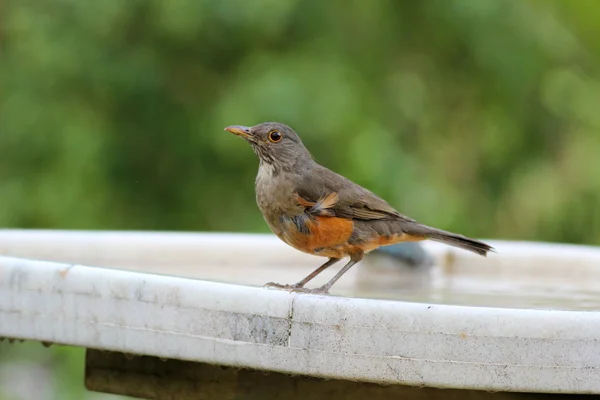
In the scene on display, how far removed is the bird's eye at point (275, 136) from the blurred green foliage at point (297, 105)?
8.98 ft

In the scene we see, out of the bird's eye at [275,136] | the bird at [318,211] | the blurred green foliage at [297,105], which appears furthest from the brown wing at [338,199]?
the blurred green foliage at [297,105]

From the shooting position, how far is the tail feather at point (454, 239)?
4.09 metres

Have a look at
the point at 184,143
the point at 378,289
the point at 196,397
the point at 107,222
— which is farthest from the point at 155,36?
the point at 196,397

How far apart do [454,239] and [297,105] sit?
10.5ft

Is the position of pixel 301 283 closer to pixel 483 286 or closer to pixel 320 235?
pixel 320 235

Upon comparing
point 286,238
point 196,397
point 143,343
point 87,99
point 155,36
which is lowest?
point 196,397

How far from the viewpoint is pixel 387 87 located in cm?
841

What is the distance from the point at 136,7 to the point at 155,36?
0.31 m

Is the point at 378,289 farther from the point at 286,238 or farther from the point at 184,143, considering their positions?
the point at 184,143

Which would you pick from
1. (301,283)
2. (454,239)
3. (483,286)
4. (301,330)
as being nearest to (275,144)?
(301,283)

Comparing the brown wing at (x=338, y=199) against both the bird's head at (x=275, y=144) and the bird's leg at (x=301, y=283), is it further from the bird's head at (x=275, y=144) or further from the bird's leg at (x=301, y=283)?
the bird's leg at (x=301, y=283)

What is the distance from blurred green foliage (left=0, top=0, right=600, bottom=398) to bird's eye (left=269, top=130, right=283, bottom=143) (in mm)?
2736

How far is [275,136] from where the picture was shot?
4.36 metres

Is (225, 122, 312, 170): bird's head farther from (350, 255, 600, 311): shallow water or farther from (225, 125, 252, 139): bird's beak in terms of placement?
(350, 255, 600, 311): shallow water
